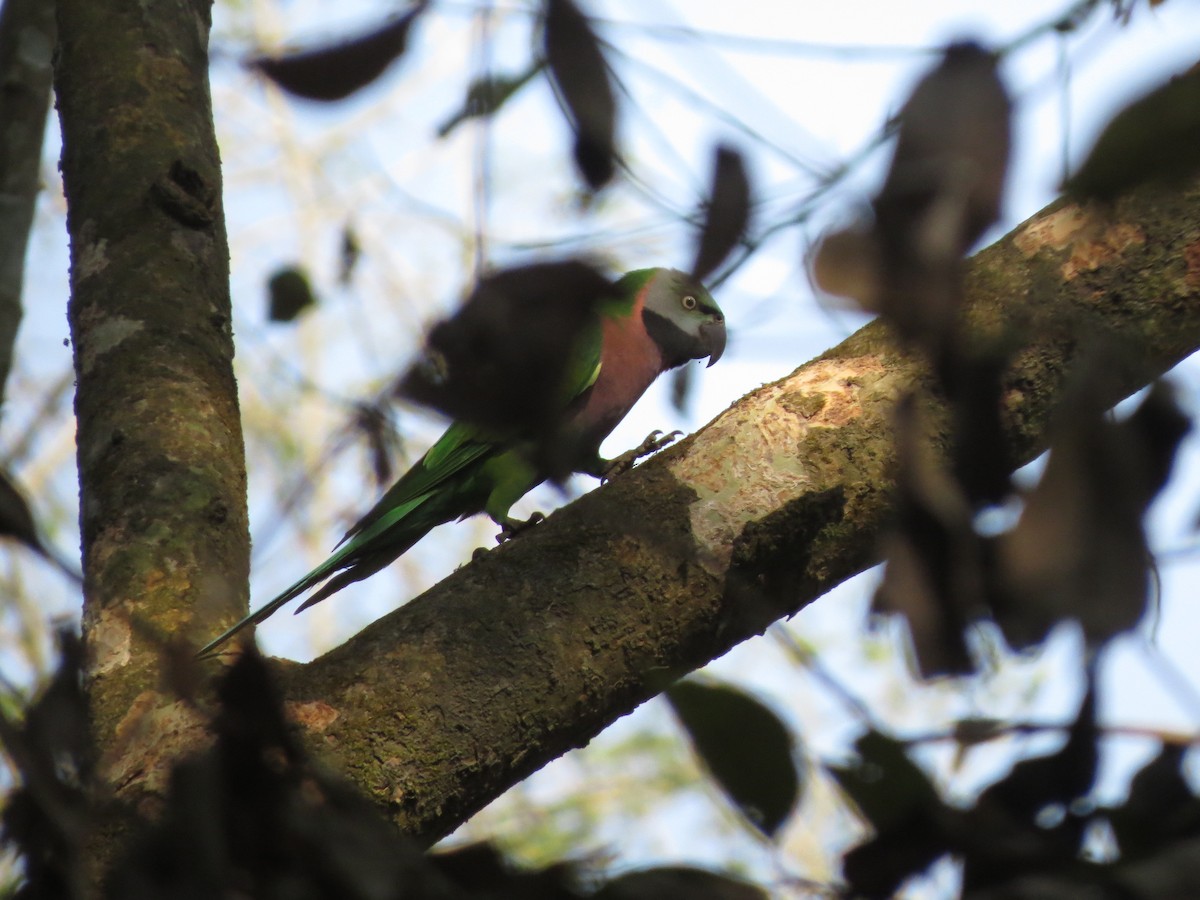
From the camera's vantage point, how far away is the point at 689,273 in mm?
917

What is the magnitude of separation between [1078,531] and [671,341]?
3080 mm

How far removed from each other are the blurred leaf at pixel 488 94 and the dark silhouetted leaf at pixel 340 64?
8 cm

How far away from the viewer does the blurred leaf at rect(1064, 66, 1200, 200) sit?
2.14 feet

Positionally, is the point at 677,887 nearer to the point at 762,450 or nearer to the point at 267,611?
the point at 762,450

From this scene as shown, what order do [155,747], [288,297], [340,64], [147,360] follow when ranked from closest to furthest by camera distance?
[340,64] < [155,747] < [147,360] < [288,297]

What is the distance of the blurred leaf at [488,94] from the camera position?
938mm

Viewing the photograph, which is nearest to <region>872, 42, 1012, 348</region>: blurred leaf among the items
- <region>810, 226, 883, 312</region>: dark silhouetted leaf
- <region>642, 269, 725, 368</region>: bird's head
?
<region>810, 226, 883, 312</region>: dark silhouetted leaf

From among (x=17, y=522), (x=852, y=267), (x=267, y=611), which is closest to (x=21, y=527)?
(x=17, y=522)

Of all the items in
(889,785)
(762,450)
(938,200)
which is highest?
(762,450)

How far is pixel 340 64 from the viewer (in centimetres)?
100

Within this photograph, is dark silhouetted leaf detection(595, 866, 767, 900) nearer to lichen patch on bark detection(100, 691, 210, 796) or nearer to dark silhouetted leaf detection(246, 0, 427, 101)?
dark silhouetted leaf detection(246, 0, 427, 101)

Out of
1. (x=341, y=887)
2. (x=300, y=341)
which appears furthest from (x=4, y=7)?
(x=300, y=341)

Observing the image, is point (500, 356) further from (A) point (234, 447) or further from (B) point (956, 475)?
(A) point (234, 447)

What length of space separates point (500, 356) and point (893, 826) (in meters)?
0.45
